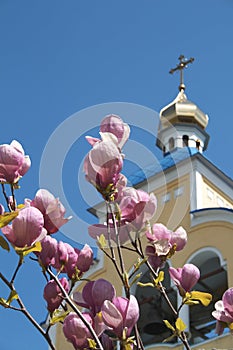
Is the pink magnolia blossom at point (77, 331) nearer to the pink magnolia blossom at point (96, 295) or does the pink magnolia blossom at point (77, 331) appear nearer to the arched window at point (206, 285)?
the pink magnolia blossom at point (96, 295)

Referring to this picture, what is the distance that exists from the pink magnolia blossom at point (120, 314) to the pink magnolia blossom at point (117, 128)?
0.32 meters

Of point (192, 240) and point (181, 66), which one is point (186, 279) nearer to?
point (192, 240)

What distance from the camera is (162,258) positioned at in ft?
5.63

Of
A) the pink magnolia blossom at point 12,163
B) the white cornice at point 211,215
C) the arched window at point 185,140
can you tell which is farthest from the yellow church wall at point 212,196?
the pink magnolia blossom at point 12,163

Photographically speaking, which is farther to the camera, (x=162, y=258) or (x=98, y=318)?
(x=162, y=258)

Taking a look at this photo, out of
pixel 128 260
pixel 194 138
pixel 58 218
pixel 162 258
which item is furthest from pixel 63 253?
pixel 194 138

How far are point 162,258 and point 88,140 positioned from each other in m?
0.33

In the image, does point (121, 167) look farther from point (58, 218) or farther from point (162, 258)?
point (162, 258)

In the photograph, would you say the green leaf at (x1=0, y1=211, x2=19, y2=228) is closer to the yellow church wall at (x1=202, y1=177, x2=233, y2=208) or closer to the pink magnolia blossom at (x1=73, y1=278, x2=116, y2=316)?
the pink magnolia blossom at (x1=73, y1=278, x2=116, y2=316)

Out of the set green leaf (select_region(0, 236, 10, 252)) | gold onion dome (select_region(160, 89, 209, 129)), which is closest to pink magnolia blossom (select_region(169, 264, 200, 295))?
green leaf (select_region(0, 236, 10, 252))

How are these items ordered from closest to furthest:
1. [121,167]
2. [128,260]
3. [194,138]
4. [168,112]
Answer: [121,167] < [128,260] < [194,138] < [168,112]

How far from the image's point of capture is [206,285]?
950 cm

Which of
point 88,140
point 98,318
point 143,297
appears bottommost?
A: point 98,318

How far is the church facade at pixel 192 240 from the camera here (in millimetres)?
8680
